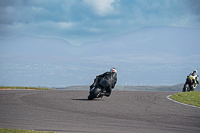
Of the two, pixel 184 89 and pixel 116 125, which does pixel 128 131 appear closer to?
pixel 116 125

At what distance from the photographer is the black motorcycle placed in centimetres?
1919

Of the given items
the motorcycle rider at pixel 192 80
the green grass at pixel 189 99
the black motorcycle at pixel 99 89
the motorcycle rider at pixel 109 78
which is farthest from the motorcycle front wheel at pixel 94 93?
the motorcycle rider at pixel 192 80

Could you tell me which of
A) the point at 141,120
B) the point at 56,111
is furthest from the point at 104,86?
the point at 141,120

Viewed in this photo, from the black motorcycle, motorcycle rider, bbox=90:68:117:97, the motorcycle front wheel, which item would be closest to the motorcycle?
motorcycle rider, bbox=90:68:117:97

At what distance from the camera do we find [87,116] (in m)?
11.9

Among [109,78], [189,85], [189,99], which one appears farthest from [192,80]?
[109,78]

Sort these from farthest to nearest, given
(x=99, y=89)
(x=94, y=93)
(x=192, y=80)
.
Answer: (x=192, y=80) < (x=99, y=89) < (x=94, y=93)

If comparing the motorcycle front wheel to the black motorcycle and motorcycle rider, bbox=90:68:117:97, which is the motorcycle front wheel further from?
motorcycle rider, bbox=90:68:117:97

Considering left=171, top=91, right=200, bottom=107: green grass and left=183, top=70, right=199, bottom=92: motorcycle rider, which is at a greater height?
left=183, top=70, right=199, bottom=92: motorcycle rider

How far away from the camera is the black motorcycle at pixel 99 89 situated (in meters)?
19.2

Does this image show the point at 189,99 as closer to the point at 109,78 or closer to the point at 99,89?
the point at 109,78

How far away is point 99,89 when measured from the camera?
1934 centimetres

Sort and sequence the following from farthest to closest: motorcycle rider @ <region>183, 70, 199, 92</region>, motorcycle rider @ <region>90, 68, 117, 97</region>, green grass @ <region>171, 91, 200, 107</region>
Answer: motorcycle rider @ <region>183, 70, 199, 92</region>, motorcycle rider @ <region>90, 68, 117, 97</region>, green grass @ <region>171, 91, 200, 107</region>

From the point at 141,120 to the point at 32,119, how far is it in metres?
3.67
